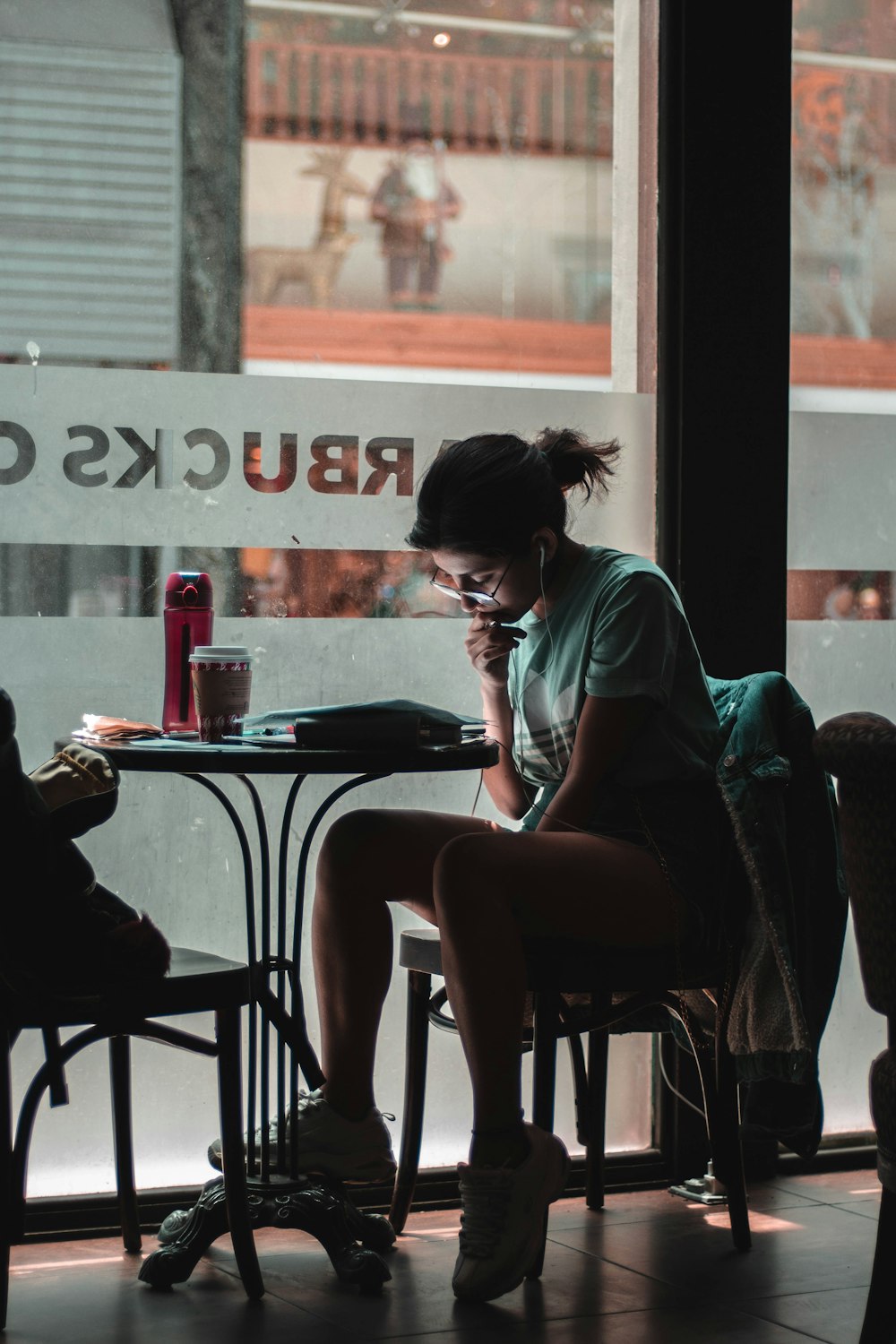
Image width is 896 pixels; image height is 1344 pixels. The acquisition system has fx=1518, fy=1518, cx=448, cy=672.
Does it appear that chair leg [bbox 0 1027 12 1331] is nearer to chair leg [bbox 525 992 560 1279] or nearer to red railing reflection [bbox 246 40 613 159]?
chair leg [bbox 525 992 560 1279]

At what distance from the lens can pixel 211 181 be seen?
104 inches

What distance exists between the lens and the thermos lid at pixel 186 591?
2.36 m

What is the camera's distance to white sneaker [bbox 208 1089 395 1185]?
224 cm

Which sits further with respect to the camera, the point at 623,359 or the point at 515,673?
the point at 623,359

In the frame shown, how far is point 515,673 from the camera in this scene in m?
2.50

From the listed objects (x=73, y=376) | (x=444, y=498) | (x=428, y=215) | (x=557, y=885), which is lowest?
(x=557, y=885)

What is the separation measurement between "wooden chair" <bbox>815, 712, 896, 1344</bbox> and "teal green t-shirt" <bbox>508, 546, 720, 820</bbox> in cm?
52

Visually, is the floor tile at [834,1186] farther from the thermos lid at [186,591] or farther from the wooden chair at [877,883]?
the thermos lid at [186,591]

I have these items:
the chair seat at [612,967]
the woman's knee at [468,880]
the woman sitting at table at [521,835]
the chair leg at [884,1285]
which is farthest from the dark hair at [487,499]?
the chair leg at [884,1285]

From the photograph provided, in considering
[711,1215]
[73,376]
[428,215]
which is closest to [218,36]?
[428,215]

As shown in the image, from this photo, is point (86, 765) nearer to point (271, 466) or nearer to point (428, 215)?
point (271, 466)

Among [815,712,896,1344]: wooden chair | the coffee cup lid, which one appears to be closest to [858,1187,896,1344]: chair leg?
[815,712,896,1344]: wooden chair

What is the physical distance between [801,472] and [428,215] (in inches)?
33.9

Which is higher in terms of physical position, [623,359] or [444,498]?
[623,359]
